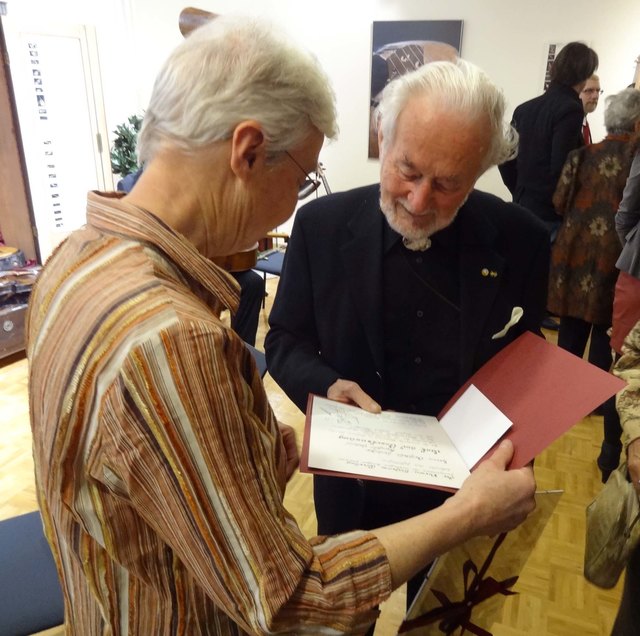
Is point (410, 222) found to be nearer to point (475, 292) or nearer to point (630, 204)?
point (475, 292)

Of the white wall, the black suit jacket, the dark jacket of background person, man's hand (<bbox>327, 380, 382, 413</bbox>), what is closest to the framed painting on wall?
the white wall

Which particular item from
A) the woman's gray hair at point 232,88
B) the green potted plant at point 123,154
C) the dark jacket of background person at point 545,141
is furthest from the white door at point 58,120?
the woman's gray hair at point 232,88

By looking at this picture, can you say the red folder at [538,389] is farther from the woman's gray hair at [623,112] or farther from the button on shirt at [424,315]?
the woman's gray hair at [623,112]

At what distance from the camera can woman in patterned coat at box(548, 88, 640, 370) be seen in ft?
8.77

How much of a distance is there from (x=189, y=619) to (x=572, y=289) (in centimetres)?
284

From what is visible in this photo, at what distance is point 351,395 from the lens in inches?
43.6

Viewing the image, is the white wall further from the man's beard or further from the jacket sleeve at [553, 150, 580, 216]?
the man's beard

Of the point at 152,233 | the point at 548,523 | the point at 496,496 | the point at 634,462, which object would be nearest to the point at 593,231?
the point at 548,523

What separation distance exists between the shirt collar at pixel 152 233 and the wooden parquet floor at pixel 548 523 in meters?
1.47

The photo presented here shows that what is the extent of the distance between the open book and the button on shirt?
0.10 m

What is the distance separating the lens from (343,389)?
3.68 ft

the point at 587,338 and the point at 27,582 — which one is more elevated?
the point at 27,582

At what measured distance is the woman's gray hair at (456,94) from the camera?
1.00 meters

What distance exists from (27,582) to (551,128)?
329 centimetres
